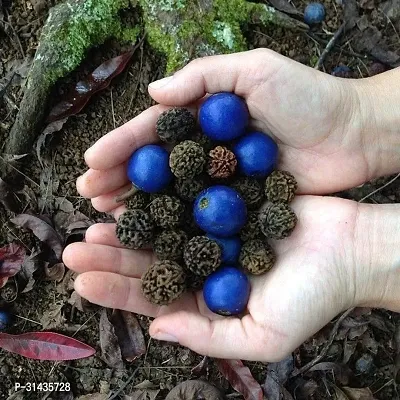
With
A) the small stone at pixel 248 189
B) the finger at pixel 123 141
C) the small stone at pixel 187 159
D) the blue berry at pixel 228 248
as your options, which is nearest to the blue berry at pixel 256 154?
the small stone at pixel 248 189

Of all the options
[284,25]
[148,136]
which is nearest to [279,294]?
[148,136]

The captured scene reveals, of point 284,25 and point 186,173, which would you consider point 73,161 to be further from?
point 284,25

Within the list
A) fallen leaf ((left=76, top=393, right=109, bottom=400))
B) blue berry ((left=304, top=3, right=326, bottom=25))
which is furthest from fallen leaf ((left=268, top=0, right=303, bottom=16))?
fallen leaf ((left=76, top=393, right=109, bottom=400))

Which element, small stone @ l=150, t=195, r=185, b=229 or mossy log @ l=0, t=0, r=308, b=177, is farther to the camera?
mossy log @ l=0, t=0, r=308, b=177

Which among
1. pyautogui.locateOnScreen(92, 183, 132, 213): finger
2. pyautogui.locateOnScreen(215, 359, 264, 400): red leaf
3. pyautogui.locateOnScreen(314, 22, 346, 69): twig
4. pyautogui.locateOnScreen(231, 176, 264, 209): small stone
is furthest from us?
pyautogui.locateOnScreen(314, 22, 346, 69): twig

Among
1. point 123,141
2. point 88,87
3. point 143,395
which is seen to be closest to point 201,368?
point 143,395

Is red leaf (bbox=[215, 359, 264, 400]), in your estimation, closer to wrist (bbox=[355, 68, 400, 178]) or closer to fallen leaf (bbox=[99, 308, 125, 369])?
fallen leaf (bbox=[99, 308, 125, 369])
